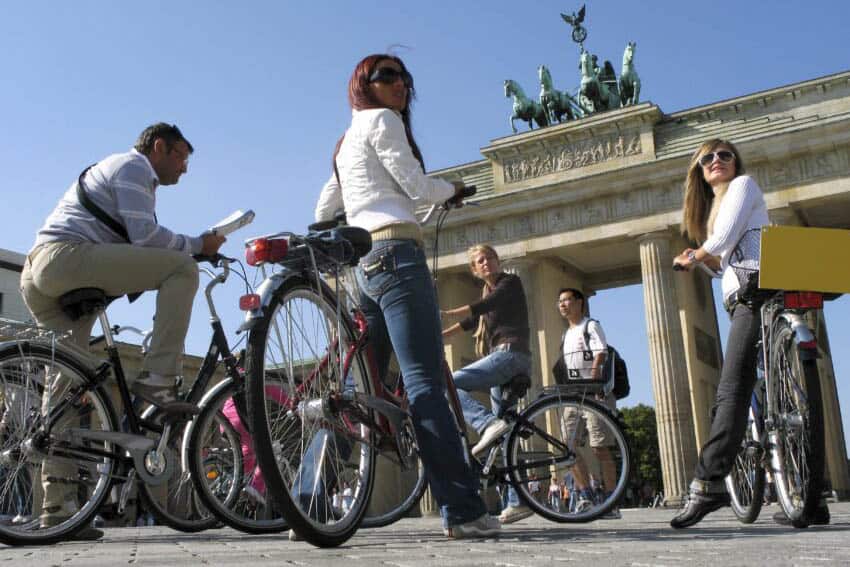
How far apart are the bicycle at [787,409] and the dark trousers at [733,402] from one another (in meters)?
0.06

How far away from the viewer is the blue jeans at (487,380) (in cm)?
593

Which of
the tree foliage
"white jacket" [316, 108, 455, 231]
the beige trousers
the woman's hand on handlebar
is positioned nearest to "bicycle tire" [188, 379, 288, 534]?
the beige trousers

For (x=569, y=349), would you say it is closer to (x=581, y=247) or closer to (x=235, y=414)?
(x=235, y=414)

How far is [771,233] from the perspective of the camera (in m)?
4.36

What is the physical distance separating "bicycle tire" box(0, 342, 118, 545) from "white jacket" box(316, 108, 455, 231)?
1406mm

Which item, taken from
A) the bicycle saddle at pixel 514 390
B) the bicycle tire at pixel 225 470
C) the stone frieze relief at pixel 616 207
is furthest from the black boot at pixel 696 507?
the stone frieze relief at pixel 616 207

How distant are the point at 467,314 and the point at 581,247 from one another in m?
22.6

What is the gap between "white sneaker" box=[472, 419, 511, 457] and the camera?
219 inches

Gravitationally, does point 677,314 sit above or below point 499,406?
above

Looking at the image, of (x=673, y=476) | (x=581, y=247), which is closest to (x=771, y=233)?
(x=673, y=476)

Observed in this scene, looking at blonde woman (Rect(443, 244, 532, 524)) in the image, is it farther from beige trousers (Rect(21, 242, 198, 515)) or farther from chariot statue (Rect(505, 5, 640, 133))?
chariot statue (Rect(505, 5, 640, 133))

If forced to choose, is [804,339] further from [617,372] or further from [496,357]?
[617,372]

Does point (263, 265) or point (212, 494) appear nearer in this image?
point (263, 265)

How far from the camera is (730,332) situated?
4.70 m
